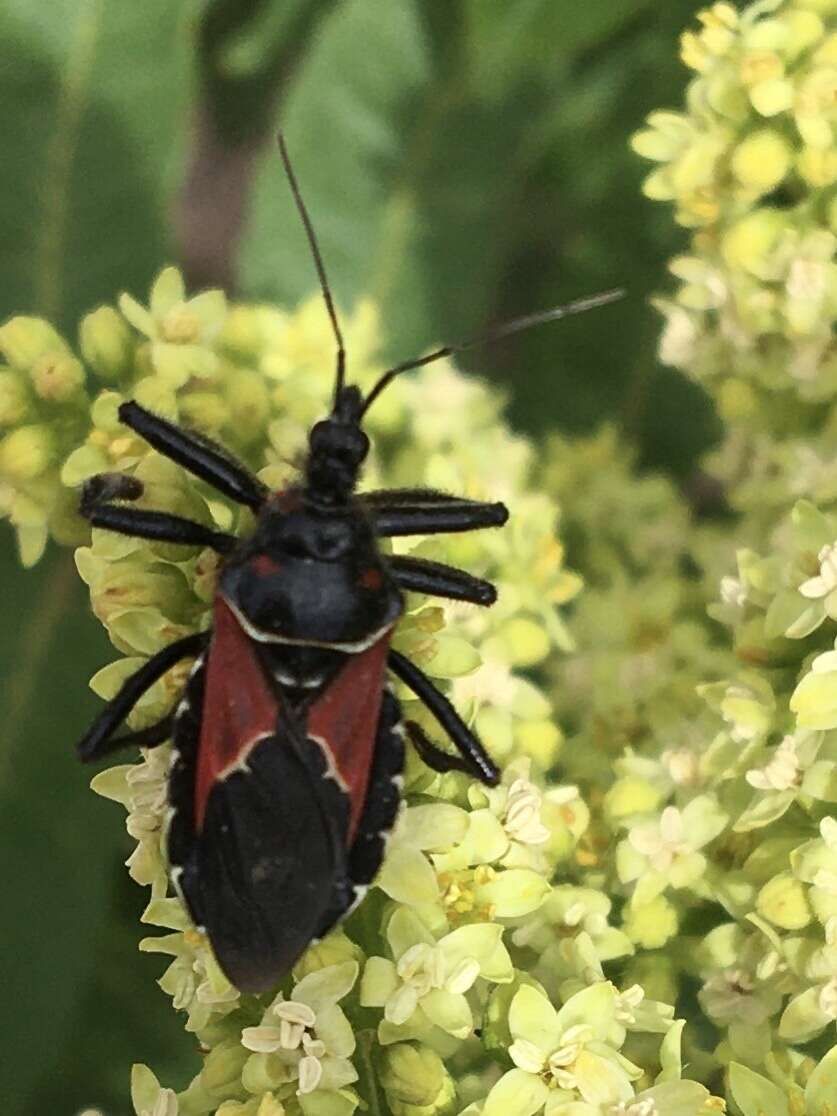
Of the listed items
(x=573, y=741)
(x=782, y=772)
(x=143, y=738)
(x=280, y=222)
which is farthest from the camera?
(x=280, y=222)

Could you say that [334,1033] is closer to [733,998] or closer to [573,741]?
[733,998]

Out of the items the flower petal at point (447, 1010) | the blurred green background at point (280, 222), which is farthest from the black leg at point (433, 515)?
the blurred green background at point (280, 222)

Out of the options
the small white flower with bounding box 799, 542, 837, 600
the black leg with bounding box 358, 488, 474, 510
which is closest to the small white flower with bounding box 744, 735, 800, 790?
the small white flower with bounding box 799, 542, 837, 600

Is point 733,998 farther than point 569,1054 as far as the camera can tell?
Yes

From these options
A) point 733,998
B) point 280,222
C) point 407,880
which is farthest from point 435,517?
point 280,222

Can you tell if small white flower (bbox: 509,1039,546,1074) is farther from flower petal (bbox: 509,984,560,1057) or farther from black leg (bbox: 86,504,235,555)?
black leg (bbox: 86,504,235,555)

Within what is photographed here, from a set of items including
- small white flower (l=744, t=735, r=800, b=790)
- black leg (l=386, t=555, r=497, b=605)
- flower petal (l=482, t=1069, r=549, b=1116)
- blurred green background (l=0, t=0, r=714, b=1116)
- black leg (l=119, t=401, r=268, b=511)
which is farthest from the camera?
blurred green background (l=0, t=0, r=714, b=1116)

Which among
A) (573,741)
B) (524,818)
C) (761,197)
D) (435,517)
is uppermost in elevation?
(761,197)
